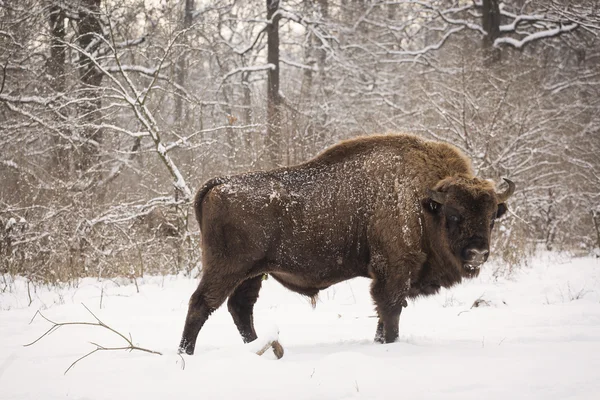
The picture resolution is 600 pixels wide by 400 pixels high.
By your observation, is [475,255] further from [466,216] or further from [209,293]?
[209,293]

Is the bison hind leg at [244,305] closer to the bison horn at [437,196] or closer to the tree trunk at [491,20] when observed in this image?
the bison horn at [437,196]

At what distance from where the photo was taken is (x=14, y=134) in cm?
1236

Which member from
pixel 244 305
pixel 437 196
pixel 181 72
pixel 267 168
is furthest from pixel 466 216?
pixel 181 72

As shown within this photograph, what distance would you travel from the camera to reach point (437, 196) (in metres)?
5.25

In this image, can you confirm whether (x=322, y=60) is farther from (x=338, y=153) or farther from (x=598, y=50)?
(x=338, y=153)

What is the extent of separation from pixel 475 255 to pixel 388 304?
97cm

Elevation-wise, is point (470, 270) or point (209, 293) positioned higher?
point (470, 270)

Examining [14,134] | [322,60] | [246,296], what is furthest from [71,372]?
[322,60]

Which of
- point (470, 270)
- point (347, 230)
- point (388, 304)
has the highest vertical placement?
point (347, 230)

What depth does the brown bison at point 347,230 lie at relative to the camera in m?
5.14

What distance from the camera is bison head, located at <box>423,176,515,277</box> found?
509 centimetres

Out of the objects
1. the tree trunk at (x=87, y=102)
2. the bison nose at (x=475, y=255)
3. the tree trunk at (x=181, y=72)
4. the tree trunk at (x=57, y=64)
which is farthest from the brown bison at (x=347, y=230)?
the tree trunk at (x=181, y=72)

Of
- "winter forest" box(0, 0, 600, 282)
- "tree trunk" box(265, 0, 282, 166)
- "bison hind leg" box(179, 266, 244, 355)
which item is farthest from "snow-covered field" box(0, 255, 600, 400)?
"tree trunk" box(265, 0, 282, 166)

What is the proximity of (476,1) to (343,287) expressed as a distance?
45.9 feet
